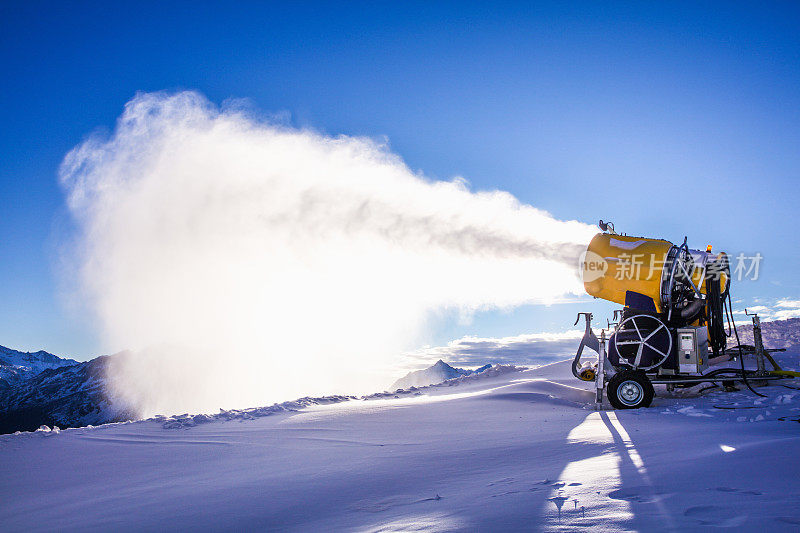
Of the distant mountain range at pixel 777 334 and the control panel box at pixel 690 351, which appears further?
the distant mountain range at pixel 777 334

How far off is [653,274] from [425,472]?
8.92 metres

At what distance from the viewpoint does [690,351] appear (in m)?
11.5

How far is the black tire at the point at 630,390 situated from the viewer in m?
10.9

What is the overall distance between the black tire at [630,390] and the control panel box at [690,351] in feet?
4.08

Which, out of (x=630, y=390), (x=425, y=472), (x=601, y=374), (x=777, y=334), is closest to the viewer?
(x=425, y=472)

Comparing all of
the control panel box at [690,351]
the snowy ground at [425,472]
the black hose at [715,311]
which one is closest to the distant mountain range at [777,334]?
the black hose at [715,311]

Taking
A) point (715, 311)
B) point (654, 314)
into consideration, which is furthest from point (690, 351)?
point (715, 311)

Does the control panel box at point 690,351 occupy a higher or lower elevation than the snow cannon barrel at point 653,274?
lower

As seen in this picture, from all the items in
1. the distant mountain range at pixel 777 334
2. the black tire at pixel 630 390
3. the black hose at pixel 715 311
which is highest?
the black hose at pixel 715 311

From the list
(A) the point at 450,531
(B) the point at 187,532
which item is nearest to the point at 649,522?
(A) the point at 450,531

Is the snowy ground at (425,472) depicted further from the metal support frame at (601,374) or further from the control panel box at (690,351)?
the control panel box at (690,351)

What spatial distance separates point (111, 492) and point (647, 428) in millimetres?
7513

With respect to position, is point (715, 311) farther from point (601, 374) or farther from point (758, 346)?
point (601, 374)

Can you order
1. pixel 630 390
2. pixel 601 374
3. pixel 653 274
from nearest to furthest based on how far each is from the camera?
1. pixel 601 374
2. pixel 630 390
3. pixel 653 274
